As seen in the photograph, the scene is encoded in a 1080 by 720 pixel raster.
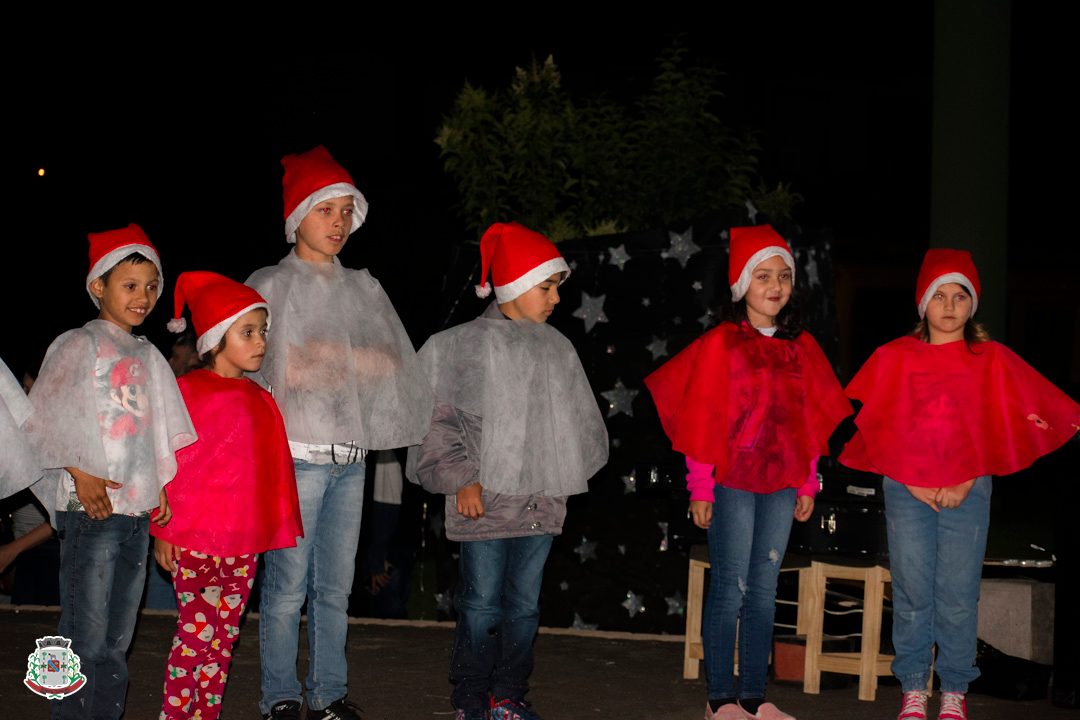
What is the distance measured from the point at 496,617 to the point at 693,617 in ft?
4.95

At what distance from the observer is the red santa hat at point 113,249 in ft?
14.5

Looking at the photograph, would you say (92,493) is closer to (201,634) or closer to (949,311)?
(201,634)

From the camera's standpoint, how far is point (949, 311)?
201 inches

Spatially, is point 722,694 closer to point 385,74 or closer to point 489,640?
point 489,640

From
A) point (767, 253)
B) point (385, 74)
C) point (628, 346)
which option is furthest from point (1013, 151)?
point (767, 253)

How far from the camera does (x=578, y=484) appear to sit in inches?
193

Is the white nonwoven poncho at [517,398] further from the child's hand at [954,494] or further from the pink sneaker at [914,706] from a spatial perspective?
the pink sneaker at [914,706]

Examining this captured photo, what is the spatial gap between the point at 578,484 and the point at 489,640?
0.64 m

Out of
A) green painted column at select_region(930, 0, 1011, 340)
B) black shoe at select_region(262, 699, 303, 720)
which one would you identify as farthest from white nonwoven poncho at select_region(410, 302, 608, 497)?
green painted column at select_region(930, 0, 1011, 340)

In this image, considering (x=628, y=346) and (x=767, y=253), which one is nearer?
(x=767, y=253)

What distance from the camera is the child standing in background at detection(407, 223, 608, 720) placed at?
4.73m

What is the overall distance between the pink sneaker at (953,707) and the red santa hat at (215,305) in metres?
2.79

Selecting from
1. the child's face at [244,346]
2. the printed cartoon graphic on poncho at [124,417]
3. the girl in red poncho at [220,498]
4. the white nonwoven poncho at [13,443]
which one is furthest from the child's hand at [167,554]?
the child's face at [244,346]

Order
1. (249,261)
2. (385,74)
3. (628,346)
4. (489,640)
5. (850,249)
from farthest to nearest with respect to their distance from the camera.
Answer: (850,249)
(385,74)
(249,261)
(628,346)
(489,640)
